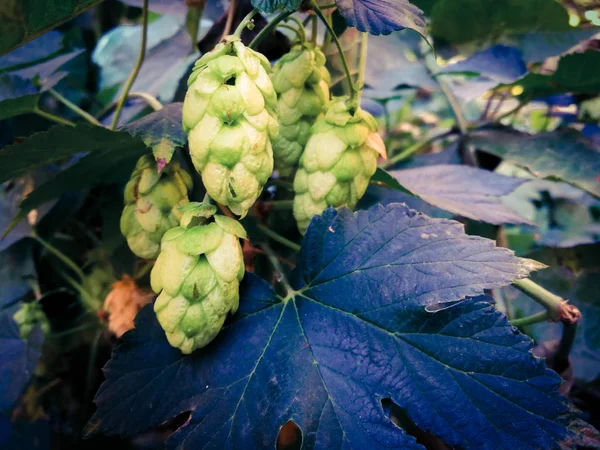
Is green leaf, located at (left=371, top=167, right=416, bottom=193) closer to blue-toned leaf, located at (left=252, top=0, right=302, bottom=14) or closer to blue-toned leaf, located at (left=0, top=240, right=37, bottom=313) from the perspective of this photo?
blue-toned leaf, located at (left=252, top=0, right=302, bottom=14)

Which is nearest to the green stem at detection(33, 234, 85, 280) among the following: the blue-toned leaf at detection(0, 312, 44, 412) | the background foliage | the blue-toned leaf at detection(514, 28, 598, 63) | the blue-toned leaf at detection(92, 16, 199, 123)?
the background foliage

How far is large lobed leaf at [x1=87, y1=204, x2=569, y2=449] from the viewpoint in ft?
1.71

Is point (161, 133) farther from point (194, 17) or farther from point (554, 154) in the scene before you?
point (554, 154)

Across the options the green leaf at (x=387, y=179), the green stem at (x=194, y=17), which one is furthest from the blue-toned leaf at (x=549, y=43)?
the green stem at (x=194, y=17)

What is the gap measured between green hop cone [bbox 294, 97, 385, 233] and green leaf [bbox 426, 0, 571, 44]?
64cm

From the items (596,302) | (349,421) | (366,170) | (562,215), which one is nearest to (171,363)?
(349,421)

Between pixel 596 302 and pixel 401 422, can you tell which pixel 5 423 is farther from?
pixel 596 302

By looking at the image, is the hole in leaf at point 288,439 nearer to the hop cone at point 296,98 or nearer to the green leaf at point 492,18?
the hop cone at point 296,98

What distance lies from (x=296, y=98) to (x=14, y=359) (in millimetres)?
683

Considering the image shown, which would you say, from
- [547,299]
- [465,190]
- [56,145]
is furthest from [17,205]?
[547,299]

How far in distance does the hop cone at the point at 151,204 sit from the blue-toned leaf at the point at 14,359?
352 millimetres

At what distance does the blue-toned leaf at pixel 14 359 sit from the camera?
2.54 feet

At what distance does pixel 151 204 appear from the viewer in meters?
0.61

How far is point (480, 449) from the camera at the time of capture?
1.69ft
